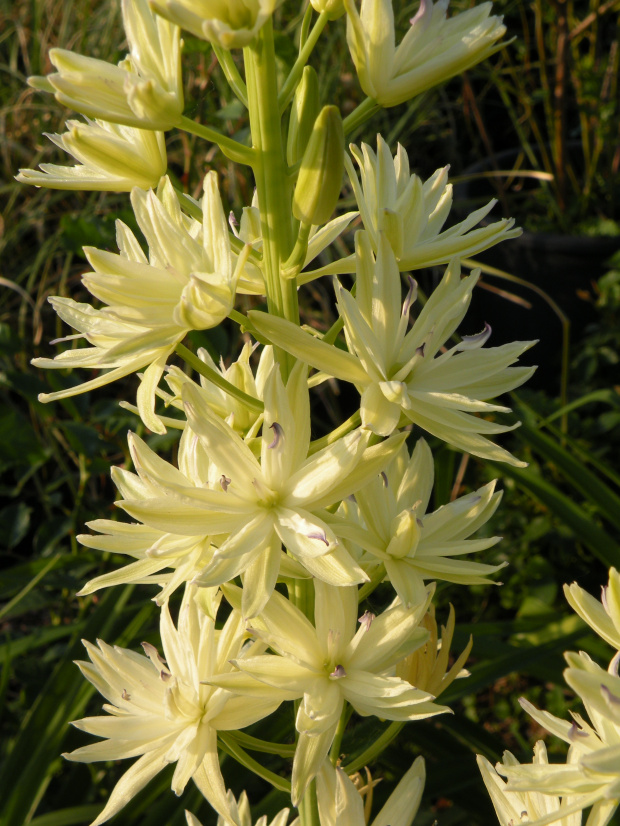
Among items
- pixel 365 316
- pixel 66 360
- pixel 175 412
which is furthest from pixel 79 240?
pixel 365 316

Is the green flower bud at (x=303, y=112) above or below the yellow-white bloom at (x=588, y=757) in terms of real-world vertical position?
above

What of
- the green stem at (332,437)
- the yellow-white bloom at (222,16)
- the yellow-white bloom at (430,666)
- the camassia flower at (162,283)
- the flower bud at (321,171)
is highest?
the yellow-white bloom at (222,16)

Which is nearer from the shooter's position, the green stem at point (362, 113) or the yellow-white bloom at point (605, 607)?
the yellow-white bloom at point (605, 607)

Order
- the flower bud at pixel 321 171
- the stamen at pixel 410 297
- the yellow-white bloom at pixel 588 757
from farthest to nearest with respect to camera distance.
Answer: the stamen at pixel 410 297 < the flower bud at pixel 321 171 < the yellow-white bloom at pixel 588 757

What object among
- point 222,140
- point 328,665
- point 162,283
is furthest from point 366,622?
point 222,140

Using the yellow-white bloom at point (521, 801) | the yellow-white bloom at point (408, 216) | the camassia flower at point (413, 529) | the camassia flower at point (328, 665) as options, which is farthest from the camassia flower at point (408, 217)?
the yellow-white bloom at point (521, 801)

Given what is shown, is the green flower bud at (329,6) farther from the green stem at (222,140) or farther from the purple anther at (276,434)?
the purple anther at (276,434)

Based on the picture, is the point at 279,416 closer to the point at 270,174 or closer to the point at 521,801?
the point at 270,174
